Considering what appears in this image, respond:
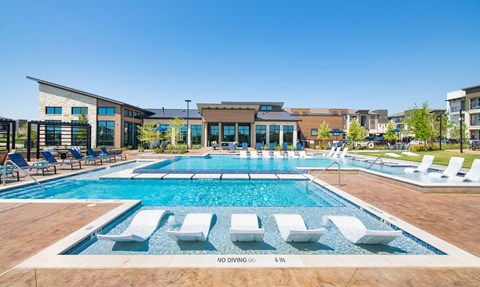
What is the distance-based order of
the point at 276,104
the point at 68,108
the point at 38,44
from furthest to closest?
the point at 276,104 < the point at 68,108 < the point at 38,44

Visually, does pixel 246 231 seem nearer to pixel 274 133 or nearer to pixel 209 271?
pixel 209 271

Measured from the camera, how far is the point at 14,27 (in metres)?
13.2

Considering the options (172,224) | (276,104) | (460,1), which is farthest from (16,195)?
(276,104)

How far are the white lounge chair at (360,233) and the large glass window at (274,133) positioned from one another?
29.1 m

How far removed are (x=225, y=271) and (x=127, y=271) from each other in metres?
1.29

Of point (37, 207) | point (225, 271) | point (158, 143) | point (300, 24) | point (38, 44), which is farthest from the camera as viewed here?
point (158, 143)

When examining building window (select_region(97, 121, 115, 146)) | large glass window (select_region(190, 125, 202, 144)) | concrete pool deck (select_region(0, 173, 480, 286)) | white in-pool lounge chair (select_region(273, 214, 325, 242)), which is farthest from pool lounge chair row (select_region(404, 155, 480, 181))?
building window (select_region(97, 121, 115, 146))

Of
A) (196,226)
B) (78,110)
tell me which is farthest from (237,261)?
(78,110)

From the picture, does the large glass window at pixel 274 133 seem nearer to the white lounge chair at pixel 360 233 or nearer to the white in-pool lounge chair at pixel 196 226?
the white lounge chair at pixel 360 233

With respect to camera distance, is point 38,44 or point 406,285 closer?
point 406,285

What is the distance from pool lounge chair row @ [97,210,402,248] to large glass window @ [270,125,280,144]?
2901 centimetres

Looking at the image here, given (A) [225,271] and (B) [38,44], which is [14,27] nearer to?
(B) [38,44]

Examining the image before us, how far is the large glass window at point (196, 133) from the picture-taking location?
109ft

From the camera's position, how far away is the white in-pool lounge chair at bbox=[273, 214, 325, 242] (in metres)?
3.81
